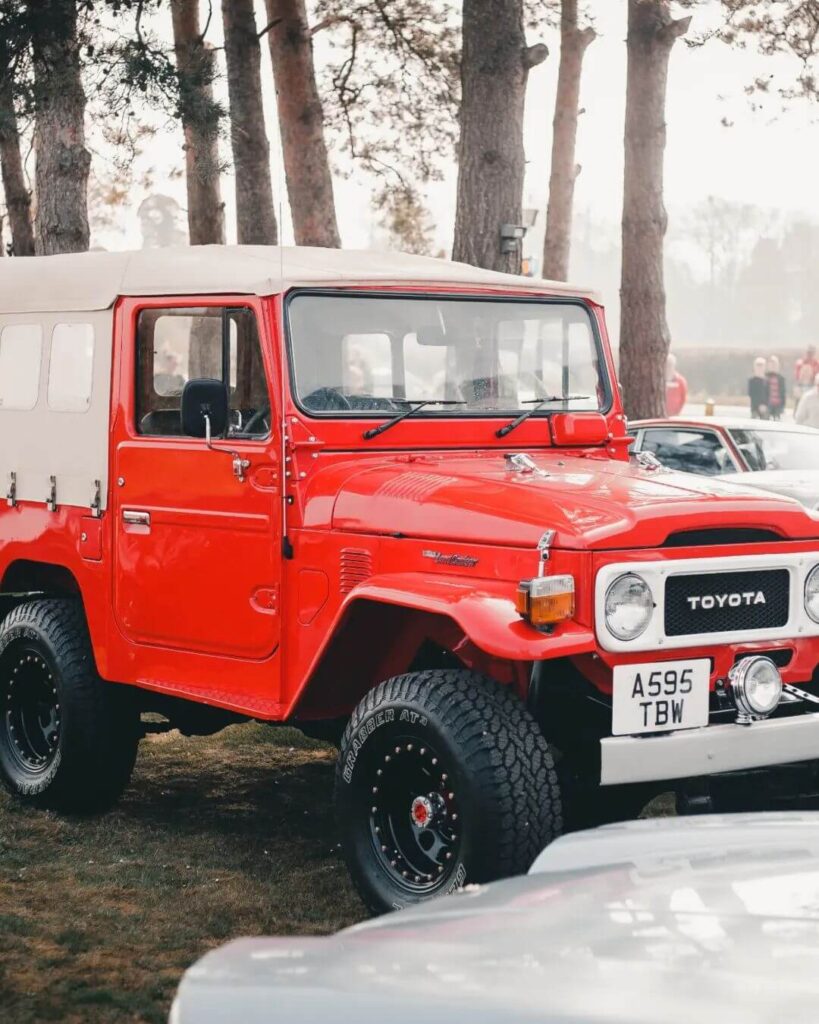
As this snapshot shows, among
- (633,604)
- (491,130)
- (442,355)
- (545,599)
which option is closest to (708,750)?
(633,604)

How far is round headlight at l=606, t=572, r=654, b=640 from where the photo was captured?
4.54 meters

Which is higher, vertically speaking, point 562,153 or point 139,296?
point 562,153

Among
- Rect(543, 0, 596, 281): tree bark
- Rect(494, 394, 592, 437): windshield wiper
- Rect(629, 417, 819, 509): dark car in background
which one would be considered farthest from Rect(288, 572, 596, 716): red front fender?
Rect(543, 0, 596, 281): tree bark

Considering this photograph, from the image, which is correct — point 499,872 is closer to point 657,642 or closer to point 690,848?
point 657,642

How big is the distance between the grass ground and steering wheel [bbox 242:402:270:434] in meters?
1.57

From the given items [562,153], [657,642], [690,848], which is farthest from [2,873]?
[562,153]

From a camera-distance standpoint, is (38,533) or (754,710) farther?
(38,533)

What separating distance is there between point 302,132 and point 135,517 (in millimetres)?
11989

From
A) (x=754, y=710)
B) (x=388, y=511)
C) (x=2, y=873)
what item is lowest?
(x=2, y=873)

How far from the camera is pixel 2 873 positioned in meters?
5.36

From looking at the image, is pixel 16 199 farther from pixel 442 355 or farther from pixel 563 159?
pixel 442 355

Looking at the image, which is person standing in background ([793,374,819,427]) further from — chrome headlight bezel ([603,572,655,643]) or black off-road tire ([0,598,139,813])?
chrome headlight bezel ([603,572,655,643])

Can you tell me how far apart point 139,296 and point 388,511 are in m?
1.54

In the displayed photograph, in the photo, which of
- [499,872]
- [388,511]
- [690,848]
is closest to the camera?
[690,848]
